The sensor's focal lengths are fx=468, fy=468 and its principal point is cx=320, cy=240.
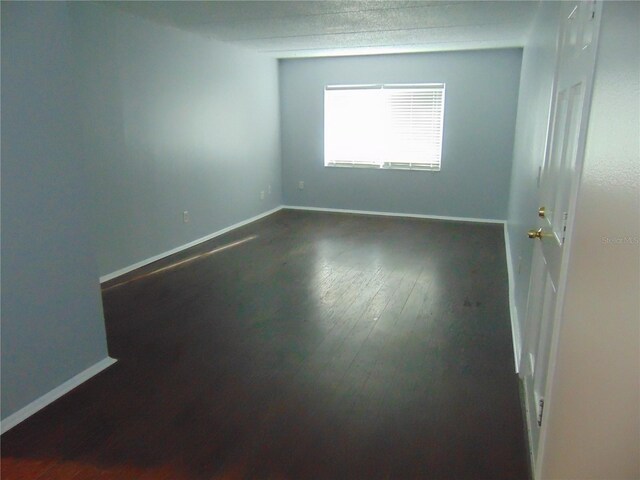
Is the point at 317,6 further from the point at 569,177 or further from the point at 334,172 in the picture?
the point at 334,172

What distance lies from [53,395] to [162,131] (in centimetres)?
290

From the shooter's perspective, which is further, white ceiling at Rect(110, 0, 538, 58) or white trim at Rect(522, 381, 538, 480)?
white ceiling at Rect(110, 0, 538, 58)

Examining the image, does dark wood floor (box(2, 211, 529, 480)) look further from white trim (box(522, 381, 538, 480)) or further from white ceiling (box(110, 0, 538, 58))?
white ceiling (box(110, 0, 538, 58))

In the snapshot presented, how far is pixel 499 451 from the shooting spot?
6.21 feet

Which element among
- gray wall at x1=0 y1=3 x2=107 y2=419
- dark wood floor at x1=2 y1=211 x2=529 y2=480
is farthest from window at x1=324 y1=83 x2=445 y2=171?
gray wall at x1=0 y1=3 x2=107 y2=419

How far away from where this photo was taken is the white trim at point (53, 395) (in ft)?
6.68

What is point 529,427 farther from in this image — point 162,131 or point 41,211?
point 162,131

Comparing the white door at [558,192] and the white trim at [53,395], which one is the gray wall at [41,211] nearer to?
the white trim at [53,395]

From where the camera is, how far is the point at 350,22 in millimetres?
4129

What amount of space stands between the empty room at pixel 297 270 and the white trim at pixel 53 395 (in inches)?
0.4

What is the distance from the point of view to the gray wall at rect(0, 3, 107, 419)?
1941 millimetres

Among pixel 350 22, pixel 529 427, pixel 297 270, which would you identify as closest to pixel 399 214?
pixel 297 270

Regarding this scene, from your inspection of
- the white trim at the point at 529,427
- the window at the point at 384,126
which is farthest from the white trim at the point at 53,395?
the window at the point at 384,126

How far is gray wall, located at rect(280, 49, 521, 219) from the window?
102 mm
